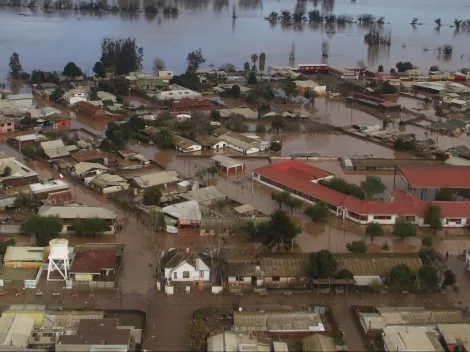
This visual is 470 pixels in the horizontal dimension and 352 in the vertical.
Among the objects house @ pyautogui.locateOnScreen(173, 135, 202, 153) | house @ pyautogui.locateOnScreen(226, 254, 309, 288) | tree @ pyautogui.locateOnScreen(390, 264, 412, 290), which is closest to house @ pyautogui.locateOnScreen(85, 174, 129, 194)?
house @ pyautogui.locateOnScreen(173, 135, 202, 153)

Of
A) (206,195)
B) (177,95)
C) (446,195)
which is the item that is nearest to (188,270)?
(206,195)

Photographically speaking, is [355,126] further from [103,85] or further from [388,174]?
[103,85]

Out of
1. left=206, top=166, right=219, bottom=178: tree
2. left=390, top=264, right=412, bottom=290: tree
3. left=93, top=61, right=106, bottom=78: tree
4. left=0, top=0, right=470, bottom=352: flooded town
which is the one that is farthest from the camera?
left=93, top=61, right=106, bottom=78: tree

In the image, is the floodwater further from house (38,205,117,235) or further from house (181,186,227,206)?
house (38,205,117,235)

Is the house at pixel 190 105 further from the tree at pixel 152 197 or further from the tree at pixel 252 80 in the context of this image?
the tree at pixel 152 197

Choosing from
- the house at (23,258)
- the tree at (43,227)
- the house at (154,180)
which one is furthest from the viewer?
the house at (154,180)

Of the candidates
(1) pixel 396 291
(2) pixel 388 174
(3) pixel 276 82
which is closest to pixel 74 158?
(2) pixel 388 174

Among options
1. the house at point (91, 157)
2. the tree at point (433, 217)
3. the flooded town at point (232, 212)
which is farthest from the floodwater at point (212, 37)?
the tree at point (433, 217)
